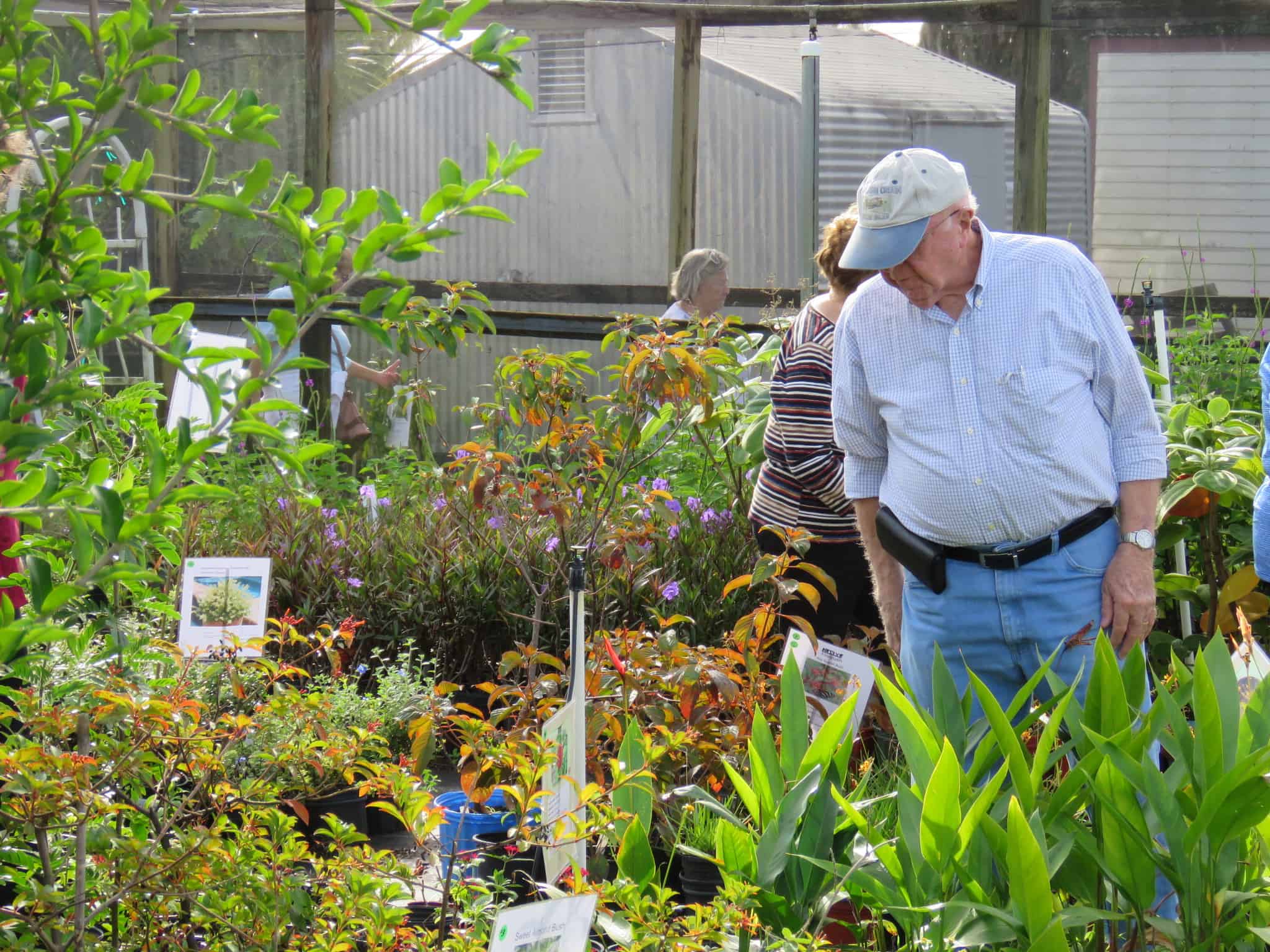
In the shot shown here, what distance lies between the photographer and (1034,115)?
19.5 ft

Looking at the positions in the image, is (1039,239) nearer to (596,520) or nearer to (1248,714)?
(1248,714)

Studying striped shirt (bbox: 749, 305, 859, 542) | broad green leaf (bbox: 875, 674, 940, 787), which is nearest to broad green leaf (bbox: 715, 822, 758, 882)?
broad green leaf (bbox: 875, 674, 940, 787)

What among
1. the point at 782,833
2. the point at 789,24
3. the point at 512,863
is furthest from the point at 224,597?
the point at 789,24

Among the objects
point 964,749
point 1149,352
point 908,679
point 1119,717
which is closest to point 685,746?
point 908,679

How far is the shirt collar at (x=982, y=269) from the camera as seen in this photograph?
248cm

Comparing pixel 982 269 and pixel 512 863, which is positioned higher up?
pixel 982 269

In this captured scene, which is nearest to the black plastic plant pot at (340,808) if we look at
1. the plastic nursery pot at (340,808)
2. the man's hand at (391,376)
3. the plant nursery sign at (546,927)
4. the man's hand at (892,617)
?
the plastic nursery pot at (340,808)

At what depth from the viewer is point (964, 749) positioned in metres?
2.20

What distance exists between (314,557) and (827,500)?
7.16 ft

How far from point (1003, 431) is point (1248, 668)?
590mm

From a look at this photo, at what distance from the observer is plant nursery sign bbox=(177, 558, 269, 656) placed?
316cm

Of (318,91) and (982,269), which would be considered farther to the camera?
(318,91)

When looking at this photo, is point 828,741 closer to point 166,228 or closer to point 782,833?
point 782,833

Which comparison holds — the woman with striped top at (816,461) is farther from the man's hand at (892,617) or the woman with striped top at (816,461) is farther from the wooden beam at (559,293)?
the wooden beam at (559,293)
